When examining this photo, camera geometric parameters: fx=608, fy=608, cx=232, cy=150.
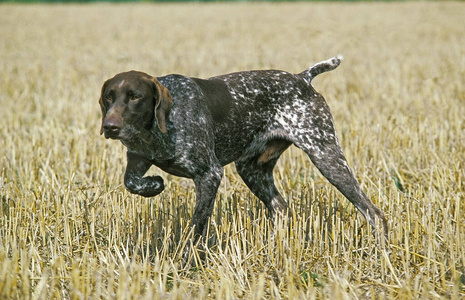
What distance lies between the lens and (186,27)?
22.7m

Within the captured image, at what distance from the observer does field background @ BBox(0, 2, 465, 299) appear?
3402mm

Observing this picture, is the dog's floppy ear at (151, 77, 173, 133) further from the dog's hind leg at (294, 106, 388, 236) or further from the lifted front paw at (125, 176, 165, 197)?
the dog's hind leg at (294, 106, 388, 236)

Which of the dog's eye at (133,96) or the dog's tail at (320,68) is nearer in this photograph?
the dog's eye at (133,96)

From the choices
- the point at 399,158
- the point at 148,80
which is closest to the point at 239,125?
the point at 148,80

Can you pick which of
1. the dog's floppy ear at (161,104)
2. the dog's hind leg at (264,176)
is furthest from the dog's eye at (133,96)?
the dog's hind leg at (264,176)

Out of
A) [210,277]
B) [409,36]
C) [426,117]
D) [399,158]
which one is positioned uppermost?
[409,36]

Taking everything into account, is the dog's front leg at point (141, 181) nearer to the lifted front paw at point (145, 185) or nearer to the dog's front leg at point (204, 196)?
the lifted front paw at point (145, 185)

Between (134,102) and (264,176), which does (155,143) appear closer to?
(134,102)

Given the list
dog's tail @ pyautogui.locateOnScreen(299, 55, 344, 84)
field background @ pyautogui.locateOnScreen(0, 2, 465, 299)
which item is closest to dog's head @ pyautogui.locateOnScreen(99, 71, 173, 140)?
field background @ pyautogui.locateOnScreen(0, 2, 465, 299)

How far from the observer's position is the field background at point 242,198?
3402 millimetres

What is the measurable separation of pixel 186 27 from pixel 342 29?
19.4 ft

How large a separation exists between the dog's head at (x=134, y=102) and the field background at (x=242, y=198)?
0.71 m

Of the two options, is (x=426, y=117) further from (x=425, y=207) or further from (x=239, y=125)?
(x=239, y=125)

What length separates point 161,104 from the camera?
3781 millimetres
